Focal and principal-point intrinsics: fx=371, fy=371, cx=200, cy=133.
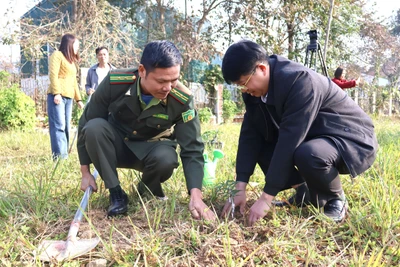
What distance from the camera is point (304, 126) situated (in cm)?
188

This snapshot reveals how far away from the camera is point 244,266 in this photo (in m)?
1.63

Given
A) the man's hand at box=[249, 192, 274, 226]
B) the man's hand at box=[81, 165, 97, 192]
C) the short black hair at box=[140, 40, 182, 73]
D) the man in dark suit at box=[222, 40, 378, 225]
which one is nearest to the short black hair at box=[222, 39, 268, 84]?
the man in dark suit at box=[222, 40, 378, 225]

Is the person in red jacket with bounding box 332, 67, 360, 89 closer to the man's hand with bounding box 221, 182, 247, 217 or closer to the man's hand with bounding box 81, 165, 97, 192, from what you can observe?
the man's hand with bounding box 221, 182, 247, 217

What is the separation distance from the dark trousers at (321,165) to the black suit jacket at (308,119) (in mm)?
40

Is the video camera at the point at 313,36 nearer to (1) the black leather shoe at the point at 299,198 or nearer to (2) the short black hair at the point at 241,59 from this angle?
(1) the black leather shoe at the point at 299,198

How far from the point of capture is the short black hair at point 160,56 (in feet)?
6.46

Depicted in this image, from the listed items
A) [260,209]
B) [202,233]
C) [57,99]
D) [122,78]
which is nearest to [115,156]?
[122,78]

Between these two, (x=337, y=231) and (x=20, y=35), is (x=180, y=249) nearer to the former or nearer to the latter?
(x=337, y=231)

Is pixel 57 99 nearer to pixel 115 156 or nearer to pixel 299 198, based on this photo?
pixel 115 156

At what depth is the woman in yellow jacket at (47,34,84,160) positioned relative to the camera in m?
4.20

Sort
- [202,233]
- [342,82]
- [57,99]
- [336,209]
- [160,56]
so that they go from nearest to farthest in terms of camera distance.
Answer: [202,233] < [160,56] < [336,209] < [57,99] < [342,82]

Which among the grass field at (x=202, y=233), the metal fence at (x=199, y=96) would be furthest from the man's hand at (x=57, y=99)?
the metal fence at (x=199, y=96)

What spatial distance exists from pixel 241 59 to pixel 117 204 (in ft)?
3.62

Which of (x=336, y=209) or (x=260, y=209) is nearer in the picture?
(x=260, y=209)
